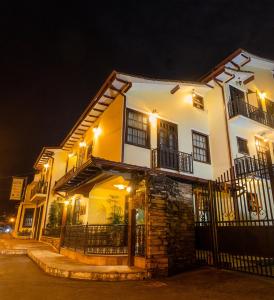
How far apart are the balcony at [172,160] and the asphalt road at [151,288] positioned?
549cm

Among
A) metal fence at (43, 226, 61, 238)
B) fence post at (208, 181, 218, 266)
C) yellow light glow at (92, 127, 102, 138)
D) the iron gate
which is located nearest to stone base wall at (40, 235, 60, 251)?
metal fence at (43, 226, 61, 238)

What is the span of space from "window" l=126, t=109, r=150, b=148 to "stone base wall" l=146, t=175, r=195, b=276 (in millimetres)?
3939

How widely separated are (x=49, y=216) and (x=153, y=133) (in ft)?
40.3

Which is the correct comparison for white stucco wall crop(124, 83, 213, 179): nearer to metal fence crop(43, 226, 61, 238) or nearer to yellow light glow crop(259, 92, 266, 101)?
yellow light glow crop(259, 92, 266, 101)

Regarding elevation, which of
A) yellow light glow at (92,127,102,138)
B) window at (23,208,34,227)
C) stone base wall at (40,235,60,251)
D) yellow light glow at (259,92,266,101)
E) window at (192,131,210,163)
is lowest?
stone base wall at (40,235,60,251)

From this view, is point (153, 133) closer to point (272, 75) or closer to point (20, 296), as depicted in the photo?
point (20, 296)

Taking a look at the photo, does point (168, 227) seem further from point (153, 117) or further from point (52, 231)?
point (52, 231)

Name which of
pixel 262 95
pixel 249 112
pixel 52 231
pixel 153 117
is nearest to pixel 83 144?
pixel 153 117

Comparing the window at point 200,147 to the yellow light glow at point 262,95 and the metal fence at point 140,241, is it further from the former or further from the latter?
the metal fence at point 140,241

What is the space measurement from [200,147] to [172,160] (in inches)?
106

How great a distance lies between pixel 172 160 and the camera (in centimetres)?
1250

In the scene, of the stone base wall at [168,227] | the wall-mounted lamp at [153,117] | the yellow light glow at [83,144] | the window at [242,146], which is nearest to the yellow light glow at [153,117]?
the wall-mounted lamp at [153,117]

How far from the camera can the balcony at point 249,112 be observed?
14.7 m

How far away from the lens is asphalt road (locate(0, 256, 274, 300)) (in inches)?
213
